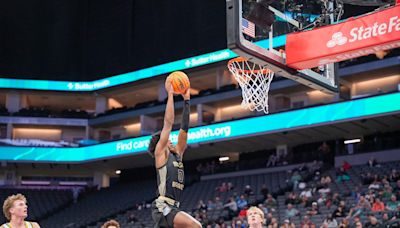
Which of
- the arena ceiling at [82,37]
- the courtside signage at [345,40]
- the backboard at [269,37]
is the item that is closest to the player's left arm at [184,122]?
the backboard at [269,37]

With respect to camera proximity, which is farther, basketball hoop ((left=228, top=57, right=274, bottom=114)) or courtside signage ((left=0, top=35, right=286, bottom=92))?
courtside signage ((left=0, top=35, right=286, bottom=92))

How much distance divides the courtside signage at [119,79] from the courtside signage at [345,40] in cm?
1943

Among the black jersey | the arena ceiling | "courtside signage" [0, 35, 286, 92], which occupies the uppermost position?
the arena ceiling

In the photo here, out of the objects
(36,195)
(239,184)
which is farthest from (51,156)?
(239,184)

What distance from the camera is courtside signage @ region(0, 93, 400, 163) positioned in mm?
22641

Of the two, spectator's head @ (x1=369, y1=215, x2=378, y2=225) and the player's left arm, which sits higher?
the player's left arm

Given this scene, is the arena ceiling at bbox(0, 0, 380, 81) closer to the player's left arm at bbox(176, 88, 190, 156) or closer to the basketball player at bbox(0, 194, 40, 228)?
the basketball player at bbox(0, 194, 40, 228)

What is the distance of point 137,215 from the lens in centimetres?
2662

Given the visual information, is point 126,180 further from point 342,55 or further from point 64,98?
point 342,55

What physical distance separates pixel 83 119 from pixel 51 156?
139 inches

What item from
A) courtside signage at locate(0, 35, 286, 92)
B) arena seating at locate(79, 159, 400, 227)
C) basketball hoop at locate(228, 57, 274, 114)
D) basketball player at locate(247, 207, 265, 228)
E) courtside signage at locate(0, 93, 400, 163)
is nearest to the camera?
basketball player at locate(247, 207, 265, 228)

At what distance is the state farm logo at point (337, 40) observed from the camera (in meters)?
8.89

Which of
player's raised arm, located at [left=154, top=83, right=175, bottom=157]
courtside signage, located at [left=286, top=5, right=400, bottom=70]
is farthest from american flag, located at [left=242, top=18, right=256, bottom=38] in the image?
player's raised arm, located at [left=154, top=83, right=175, bottom=157]

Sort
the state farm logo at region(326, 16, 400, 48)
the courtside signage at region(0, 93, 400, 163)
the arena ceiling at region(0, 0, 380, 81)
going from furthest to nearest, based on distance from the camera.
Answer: the arena ceiling at region(0, 0, 380, 81) → the courtside signage at region(0, 93, 400, 163) → the state farm logo at region(326, 16, 400, 48)
